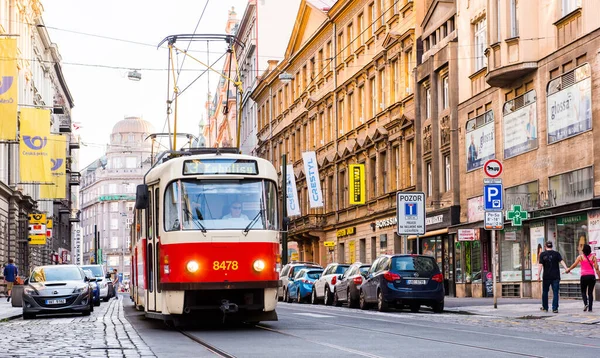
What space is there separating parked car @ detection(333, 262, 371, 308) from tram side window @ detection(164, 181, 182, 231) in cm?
1427

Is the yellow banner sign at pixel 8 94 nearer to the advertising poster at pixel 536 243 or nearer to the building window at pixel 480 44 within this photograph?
the building window at pixel 480 44

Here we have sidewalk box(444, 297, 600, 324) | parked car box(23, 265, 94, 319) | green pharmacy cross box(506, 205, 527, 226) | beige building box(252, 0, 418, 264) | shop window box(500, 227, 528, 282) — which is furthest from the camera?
beige building box(252, 0, 418, 264)

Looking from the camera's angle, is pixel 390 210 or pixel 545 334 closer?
pixel 545 334

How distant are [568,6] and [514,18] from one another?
3.38 meters

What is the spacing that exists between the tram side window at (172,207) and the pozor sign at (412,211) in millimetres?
17676

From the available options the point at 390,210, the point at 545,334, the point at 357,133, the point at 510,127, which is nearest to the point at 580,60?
the point at 510,127

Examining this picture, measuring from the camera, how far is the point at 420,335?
693 inches

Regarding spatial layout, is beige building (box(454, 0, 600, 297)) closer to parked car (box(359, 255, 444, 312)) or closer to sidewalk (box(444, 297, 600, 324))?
sidewalk (box(444, 297, 600, 324))

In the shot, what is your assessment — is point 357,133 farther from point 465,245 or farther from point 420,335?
point 420,335

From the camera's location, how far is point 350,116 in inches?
2272

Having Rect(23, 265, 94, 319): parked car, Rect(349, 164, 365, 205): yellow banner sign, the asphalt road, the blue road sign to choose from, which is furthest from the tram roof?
Rect(349, 164, 365, 205): yellow banner sign

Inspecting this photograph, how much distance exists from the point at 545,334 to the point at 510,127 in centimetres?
1963

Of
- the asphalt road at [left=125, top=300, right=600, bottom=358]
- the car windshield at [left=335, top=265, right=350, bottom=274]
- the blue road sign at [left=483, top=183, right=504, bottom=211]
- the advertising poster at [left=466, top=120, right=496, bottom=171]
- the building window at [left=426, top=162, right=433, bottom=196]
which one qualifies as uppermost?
the advertising poster at [left=466, top=120, right=496, bottom=171]

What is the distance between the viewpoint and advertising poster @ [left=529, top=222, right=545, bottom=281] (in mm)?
34719
